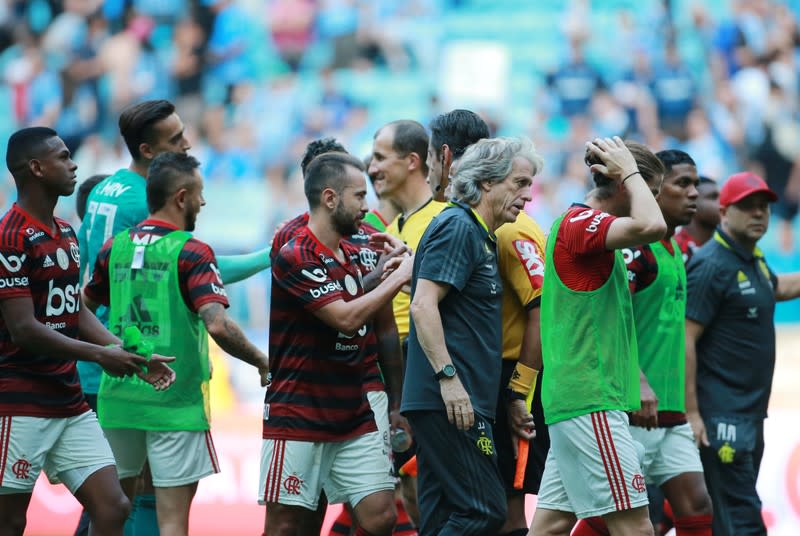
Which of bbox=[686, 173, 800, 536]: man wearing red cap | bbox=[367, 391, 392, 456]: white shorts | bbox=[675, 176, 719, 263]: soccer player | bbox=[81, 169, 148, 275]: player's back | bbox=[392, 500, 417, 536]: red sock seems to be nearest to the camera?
bbox=[367, 391, 392, 456]: white shorts

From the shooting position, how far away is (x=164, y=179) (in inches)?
262

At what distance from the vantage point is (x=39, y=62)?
19.0 meters

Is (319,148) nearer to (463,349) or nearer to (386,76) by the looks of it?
(463,349)

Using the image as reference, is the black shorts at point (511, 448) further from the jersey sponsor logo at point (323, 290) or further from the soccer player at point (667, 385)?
the jersey sponsor logo at point (323, 290)

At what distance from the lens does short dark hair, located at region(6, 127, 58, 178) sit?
6191 millimetres

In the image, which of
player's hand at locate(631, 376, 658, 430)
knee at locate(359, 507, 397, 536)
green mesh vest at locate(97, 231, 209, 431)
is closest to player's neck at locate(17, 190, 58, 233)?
green mesh vest at locate(97, 231, 209, 431)

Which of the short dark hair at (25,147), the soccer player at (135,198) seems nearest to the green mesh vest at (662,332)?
the soccer player at (135,198)

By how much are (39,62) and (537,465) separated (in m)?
14.6

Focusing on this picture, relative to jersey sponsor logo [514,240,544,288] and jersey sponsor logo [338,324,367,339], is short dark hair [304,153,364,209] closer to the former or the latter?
jersey sponsor logo [338,324,367,339]

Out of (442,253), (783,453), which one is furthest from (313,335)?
(783,453)

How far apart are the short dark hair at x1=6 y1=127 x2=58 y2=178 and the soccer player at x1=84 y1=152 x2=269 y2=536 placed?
68cm

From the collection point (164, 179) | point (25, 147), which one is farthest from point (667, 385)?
point (25, 147)

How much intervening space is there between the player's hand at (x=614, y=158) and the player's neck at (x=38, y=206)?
8.84 feet

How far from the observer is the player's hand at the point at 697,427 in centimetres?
754
